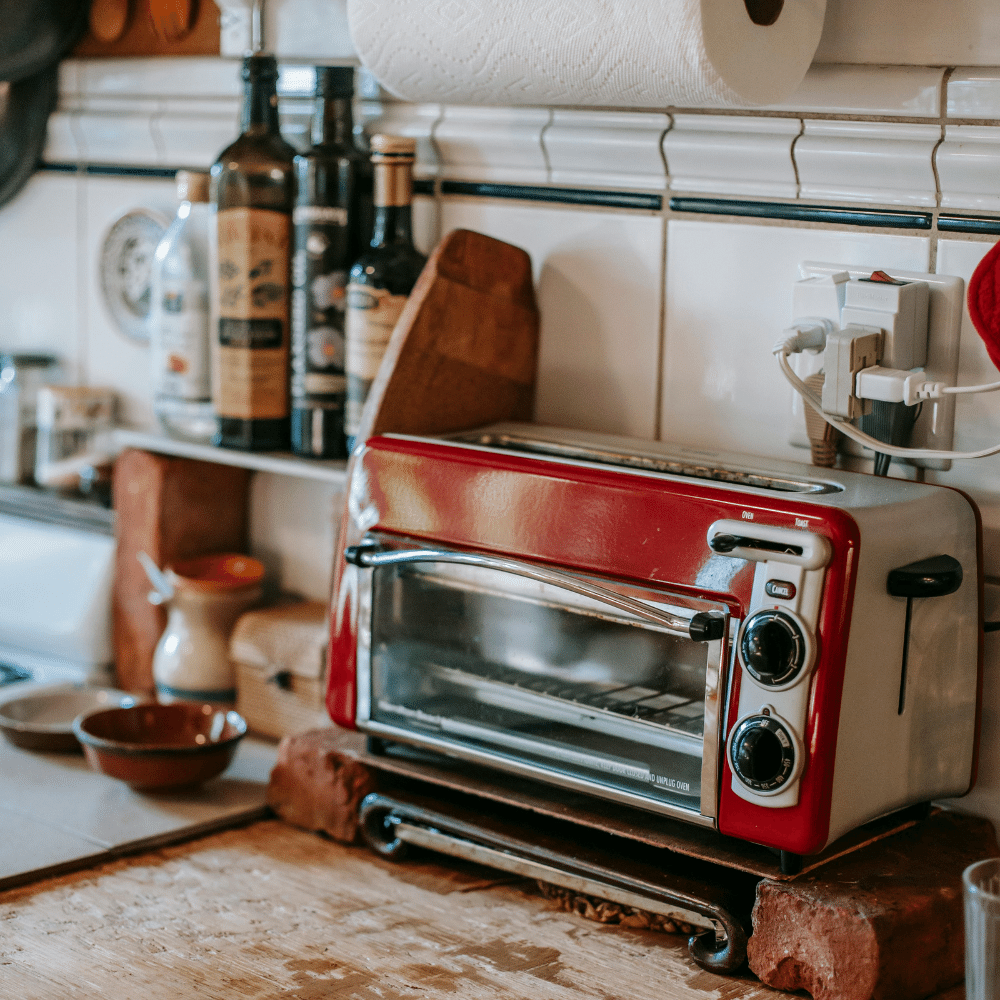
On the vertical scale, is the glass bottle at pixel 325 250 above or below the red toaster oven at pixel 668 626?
above

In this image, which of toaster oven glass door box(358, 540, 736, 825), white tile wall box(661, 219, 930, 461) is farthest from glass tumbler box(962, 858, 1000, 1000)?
white tile wall box(661, 219, 930, 461)

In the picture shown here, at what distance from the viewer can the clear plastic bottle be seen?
1627mm

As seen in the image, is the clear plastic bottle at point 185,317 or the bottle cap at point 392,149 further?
the clear plastic bottle at point 185,317

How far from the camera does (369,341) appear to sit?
56.7 inches

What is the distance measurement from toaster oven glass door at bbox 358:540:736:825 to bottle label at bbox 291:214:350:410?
0.31m

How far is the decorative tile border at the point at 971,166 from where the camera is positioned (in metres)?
1.14

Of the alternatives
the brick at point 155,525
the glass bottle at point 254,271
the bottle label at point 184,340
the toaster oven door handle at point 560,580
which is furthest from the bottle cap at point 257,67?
Result: the toaster oven door handle at point 560,580

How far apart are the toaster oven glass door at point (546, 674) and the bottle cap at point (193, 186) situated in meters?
0.57

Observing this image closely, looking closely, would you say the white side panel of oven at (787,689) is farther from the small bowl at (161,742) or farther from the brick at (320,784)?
the small bowl at (161,742)

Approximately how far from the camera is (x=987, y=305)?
1.09 metres

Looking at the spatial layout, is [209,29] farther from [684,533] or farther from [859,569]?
[859,569]

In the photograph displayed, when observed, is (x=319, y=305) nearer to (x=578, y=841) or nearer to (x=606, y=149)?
(x=606, y=149)

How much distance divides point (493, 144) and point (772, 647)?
2.18 feet

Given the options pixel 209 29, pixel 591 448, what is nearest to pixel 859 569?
pixel 591 448
